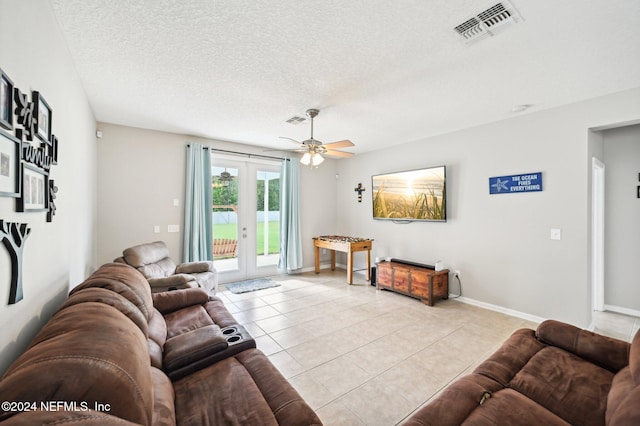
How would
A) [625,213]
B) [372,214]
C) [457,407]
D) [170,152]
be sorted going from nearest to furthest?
[457,407]
[625,213]
[170,152]
[372,214]

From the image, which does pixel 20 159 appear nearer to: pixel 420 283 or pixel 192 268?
pixel 192 268

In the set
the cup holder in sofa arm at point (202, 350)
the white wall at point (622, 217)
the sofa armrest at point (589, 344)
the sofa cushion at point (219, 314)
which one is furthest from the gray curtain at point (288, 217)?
the white wall at point (622, 217)

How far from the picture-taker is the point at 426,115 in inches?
149

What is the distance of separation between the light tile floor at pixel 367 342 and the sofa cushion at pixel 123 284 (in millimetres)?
1367

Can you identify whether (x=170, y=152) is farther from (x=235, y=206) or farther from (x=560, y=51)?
(x=560, y=51)

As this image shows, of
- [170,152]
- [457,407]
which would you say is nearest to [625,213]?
[457,407]

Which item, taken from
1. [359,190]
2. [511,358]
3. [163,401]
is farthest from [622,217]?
[163,401]

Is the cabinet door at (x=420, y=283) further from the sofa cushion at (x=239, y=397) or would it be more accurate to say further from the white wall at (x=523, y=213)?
the sofa cushion at (x=239, y=397)

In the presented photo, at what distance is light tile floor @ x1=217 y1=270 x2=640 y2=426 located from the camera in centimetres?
216

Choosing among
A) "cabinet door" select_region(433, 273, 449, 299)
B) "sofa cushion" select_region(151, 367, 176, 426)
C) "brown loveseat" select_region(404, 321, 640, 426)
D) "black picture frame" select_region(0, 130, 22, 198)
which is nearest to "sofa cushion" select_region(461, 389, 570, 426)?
"brown loveseat" select_region(404, 321, 640, 426)

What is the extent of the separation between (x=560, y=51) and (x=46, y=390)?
3630mm

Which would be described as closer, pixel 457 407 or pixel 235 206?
pixel 457 407

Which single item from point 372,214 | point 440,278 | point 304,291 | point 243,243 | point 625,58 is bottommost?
point 304,291

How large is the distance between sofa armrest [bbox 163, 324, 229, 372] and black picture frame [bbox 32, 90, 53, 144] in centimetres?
142
